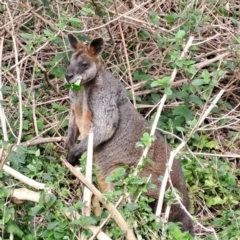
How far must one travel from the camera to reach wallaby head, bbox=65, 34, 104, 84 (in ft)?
20.3

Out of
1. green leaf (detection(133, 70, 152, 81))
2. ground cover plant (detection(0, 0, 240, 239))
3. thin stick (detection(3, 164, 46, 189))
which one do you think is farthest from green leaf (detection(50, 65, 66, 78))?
thin stick (detection(3, 164, 46, 189))

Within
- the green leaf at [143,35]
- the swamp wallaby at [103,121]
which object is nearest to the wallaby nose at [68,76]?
the swamp wallaby at [103,121]

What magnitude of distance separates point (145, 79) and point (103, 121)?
127cm

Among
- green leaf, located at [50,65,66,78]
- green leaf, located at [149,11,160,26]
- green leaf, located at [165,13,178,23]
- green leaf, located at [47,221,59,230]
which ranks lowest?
green leaf, located at [50,65,66,78]

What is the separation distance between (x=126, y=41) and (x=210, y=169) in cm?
183

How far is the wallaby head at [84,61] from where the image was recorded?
6.20 m

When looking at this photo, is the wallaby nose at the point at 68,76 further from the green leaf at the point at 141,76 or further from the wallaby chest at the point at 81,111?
the green leaf at the point at 141,76

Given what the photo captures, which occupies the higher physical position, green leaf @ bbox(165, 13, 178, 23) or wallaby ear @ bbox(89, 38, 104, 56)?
wallaby ear @ bbox(89, 38, 104, 56)

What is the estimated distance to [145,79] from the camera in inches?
296

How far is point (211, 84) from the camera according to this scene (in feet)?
18.0

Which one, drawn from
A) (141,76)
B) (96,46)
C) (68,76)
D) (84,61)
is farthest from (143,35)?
(68,76)

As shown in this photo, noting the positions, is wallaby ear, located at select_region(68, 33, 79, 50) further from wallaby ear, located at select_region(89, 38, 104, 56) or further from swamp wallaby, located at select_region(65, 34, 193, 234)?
wallaby ear, located at select_region(89, 38, 104, 56)

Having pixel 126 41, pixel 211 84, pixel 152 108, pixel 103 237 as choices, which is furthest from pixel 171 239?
pixel 126 41

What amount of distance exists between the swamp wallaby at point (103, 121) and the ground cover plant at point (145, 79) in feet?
0.75
